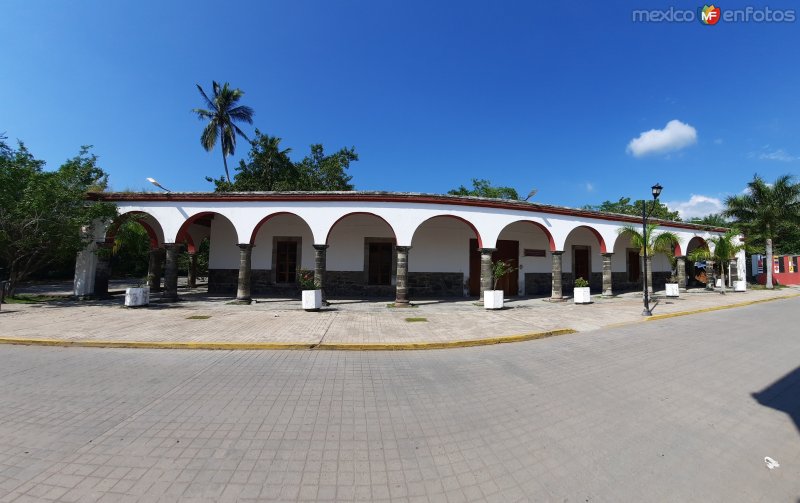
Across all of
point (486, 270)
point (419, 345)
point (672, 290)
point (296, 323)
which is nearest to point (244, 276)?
point (296, 323)

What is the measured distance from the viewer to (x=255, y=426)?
327 centimetres

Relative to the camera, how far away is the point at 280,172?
94.3ft

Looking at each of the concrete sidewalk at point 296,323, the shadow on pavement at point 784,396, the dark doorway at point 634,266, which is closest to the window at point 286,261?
the concrete sidewalk at point 296,323

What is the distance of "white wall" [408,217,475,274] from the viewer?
15.5m

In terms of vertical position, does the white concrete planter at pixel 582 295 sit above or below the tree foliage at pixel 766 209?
below

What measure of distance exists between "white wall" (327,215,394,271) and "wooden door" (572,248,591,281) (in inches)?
440

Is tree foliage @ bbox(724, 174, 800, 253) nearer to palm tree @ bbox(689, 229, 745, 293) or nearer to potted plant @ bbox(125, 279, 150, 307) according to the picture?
palm tree @ bbox(689, 229, 745, 293)

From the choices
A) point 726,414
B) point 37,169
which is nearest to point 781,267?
point 726,414

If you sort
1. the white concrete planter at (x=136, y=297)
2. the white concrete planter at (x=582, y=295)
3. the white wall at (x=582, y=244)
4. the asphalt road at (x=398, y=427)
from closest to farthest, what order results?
1. the asphalt road at (x=398, y=427)
2. the white concrete planter at (x=136, y=297)
3. the white concrete planter at (x=582, y=295)
4. the white wall at (x=582, y=244)

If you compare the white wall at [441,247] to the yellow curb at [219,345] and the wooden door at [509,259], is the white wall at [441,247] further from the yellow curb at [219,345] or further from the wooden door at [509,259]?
the yellow curb at [219,345]

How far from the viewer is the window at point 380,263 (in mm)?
15523

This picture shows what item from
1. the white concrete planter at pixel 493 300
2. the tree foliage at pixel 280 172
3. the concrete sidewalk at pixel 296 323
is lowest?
the concrete sidewalk at pixel 296 323

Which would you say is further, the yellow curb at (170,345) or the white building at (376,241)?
the white building at (376,241)

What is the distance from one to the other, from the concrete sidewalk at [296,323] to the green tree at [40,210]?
6.31ft
